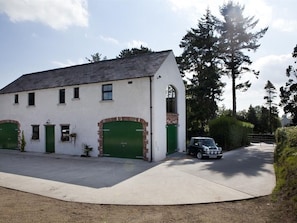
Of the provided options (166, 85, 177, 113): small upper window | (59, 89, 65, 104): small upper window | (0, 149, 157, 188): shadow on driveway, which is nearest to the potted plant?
(0, 149, 157, 188): shadow on driveway

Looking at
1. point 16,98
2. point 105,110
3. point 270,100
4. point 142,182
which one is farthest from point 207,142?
point 270,100

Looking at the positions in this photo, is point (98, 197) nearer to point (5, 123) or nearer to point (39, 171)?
point (39, 171)

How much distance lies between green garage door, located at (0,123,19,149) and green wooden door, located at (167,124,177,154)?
1453 cm

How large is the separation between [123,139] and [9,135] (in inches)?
527

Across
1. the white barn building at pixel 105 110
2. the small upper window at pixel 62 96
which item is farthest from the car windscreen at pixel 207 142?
the small upper window at pixel 62 96

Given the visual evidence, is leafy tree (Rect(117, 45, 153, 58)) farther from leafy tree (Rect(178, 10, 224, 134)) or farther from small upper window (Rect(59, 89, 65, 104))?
small upper window (Rect(59, 89, 65, 104))

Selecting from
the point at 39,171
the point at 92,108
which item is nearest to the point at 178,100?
the point at 92,108

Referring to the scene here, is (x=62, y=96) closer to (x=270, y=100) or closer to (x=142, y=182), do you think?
(x=142, y=182)

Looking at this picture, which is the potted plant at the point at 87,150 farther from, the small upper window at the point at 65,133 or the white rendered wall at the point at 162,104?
the white rendered wall at the point at 162,104

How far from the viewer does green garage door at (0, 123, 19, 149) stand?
23.2 metres

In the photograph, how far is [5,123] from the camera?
2414 centimetres

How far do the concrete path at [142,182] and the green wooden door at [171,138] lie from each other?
389cm

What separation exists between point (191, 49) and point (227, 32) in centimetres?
521

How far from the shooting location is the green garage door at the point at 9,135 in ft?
76.1
